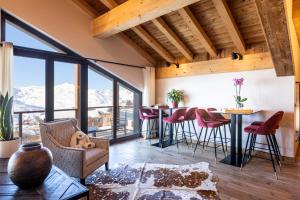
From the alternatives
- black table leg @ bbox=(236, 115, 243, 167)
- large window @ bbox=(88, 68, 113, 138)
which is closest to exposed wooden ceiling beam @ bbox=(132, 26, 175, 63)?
large window @ bbox=(88, 68, 113, 138)

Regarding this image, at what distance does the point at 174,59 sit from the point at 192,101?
137 cm

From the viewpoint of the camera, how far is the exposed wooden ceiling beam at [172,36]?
434cm

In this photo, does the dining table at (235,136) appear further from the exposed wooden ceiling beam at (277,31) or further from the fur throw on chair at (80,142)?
the fur throw on chair at (80,142)

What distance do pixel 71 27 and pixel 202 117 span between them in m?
3.38

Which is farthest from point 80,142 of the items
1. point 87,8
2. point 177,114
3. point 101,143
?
point 87,8

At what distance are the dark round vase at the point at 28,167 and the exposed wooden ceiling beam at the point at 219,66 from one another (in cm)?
426

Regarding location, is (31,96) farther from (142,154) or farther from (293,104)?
(293,104)

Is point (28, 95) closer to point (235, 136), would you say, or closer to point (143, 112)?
point (143, 112)

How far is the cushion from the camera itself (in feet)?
8.64

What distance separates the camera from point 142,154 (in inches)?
165

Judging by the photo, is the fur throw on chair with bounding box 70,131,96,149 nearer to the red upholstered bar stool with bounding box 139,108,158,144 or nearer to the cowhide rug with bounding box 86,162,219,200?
the cowhide rug with bounding box 86,162,219,200

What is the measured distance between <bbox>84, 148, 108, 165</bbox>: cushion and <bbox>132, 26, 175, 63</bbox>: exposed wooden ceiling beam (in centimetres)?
309

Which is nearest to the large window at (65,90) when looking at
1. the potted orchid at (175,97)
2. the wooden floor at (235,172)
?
the wooden floor at (235,172)

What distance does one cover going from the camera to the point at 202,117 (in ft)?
13.3
